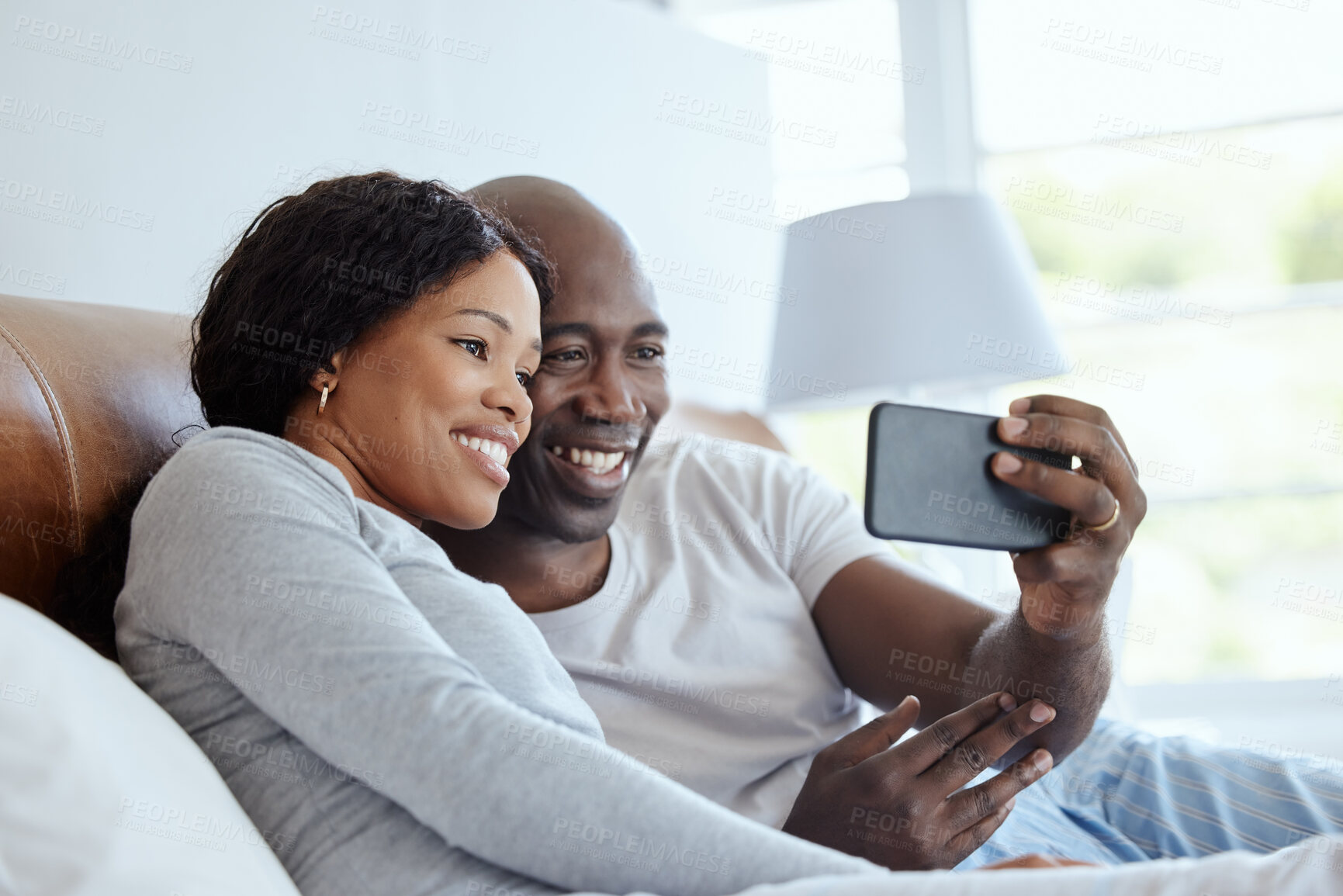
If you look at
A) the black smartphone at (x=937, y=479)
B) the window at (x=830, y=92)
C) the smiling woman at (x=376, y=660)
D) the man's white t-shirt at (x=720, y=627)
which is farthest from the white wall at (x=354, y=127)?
the black smartphone at (x=937, y=479)

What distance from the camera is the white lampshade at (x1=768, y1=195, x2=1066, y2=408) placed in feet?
6.88

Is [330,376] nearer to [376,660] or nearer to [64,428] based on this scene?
[64,428]

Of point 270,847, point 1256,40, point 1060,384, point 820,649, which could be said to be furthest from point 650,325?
point 1256,40

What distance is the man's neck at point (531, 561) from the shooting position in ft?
4.71

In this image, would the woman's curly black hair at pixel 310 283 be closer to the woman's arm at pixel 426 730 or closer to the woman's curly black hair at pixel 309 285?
the woman's curly black hair at pixel 309 285

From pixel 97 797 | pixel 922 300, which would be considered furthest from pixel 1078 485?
pixel 922 300

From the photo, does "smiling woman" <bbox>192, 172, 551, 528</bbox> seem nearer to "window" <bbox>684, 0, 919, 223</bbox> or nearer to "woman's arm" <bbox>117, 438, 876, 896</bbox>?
"woman's arm" <bbox>117, 438, 876, 896</bbox>

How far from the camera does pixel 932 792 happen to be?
3.56 ft

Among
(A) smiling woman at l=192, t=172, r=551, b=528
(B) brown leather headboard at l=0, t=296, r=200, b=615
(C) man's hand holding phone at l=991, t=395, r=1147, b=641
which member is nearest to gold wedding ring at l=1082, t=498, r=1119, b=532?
(C) man's hand holding phone at l=991, t=395, r=1147, b=641

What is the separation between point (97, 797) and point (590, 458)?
2.75 feet

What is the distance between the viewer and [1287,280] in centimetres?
311

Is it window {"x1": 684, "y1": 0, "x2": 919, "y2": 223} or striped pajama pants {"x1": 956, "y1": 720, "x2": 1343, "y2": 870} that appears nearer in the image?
striped pajama pants {"x1": 956, "y1": 720, "x2": 1343, "y2": 870}

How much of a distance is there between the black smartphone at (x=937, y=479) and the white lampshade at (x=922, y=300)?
1.17 m

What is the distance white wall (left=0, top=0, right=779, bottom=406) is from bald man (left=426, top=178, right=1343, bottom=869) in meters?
0.49
